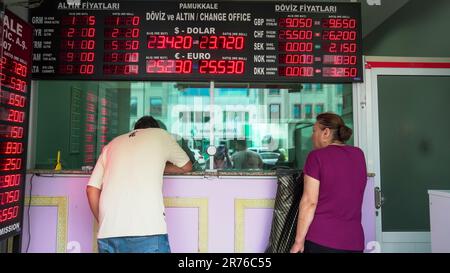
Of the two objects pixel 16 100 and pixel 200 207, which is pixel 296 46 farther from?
Result: pixel 16 100

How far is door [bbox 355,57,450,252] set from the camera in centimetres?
296

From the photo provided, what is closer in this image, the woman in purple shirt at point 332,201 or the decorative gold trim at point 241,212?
the woman in purple shirt at point 332,201

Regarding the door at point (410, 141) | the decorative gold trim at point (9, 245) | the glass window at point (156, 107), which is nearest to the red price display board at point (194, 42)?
the door at point (410, 141)

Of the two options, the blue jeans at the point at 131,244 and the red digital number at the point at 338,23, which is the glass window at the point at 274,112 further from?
the blue jeans at the point at 131,244

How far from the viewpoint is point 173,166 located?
7.14 feet

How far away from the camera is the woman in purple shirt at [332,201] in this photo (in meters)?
1.54

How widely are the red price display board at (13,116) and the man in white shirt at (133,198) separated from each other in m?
0.68

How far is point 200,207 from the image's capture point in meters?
2.64

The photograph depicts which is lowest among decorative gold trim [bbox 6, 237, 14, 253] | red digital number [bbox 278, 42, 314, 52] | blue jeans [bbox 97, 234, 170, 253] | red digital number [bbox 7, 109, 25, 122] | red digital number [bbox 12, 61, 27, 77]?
decorative gold trim [bbox 6, 237, 14, 253]

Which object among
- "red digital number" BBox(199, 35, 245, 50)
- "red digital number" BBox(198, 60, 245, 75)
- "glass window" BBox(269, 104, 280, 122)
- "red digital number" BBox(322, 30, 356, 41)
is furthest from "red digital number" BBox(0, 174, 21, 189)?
"glass window" BBox(269, 104, 280, 122)

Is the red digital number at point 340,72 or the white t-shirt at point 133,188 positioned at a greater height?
the red digital number at point 340,72

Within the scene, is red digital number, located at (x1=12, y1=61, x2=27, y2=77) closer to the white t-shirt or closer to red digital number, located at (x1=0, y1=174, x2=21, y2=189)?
red digital number, located at (x1=0, y1=174, x2=21, y2=189)

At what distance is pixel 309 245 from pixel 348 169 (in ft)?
1.25

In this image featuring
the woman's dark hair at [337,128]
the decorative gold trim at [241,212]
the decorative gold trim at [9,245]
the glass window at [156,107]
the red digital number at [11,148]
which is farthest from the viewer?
the glass window at [156,107]
